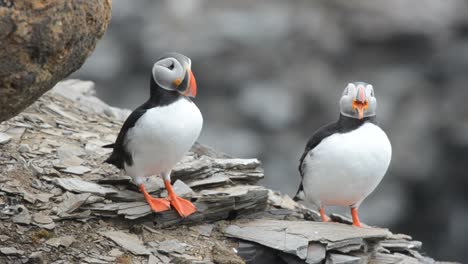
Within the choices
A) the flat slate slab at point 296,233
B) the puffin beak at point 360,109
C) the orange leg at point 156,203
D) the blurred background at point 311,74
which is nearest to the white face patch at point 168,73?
the orange leg at point 156,203

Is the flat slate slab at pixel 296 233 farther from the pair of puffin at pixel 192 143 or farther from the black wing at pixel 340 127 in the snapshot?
the black wing at pixel 340 127

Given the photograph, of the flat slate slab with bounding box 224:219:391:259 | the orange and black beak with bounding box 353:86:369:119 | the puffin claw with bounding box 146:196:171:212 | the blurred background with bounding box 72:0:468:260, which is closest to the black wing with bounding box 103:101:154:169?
the puffin claw with bounding box 146:196:171:212

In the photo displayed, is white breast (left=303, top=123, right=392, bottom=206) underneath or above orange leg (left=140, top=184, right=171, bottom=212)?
above

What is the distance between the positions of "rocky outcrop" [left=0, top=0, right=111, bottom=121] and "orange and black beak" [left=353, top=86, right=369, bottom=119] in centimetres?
233

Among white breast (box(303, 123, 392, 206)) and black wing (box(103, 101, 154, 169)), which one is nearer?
black wing (box(103, 101, 154, 169))

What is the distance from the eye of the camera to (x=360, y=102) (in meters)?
6.47

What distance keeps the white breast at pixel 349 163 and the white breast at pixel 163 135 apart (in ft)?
3.76

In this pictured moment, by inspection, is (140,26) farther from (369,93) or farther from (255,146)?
(369,93)

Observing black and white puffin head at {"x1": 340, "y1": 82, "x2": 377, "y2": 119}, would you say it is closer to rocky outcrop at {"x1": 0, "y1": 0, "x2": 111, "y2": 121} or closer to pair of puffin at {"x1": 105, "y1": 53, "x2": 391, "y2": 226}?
pair of puffin at {"x1": 105, "y1": 53, "x2": 391, "y2": 226}

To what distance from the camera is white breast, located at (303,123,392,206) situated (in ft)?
21.4

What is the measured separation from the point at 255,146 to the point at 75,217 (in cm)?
1158

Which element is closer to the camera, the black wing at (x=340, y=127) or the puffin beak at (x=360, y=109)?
the puffin beak at (x=360, y=109)

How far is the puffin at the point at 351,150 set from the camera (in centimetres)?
651

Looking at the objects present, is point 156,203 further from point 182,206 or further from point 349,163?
point 349,163
